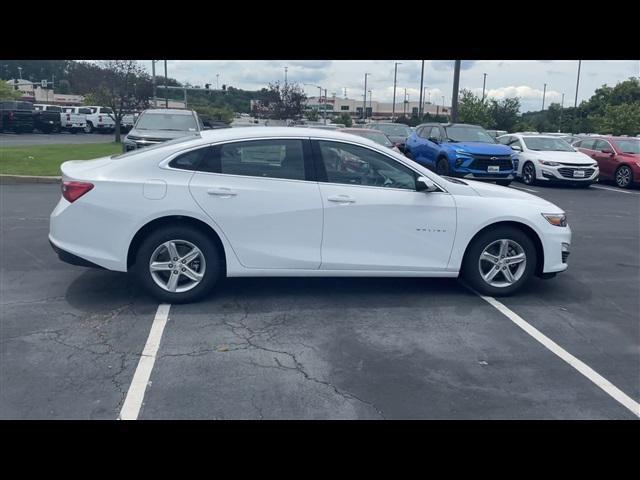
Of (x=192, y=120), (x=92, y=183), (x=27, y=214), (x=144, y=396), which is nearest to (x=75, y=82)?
(x=192, y=120)

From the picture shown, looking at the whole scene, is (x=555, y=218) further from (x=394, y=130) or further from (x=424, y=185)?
(x=394, y=130)

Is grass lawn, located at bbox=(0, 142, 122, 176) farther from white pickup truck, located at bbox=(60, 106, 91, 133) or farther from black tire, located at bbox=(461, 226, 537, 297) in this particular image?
white pickup truck, located at bbox=(60, 106, 91, 133)

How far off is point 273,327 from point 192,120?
1145cm

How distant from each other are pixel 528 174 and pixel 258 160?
43.2 ft

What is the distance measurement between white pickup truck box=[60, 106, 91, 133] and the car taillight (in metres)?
37.6

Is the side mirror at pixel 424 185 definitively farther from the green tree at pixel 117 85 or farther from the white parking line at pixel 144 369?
the green tree at pixel 117 85

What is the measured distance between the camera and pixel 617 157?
1736cm

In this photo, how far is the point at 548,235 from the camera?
18.9 feet

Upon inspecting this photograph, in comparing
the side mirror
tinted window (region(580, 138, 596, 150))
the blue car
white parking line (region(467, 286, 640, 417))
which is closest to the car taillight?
the side mirror

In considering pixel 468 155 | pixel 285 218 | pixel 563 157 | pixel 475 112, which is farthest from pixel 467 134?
pixel 475 112

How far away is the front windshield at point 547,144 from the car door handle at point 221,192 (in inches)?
551

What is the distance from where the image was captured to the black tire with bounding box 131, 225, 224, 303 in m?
5.20
